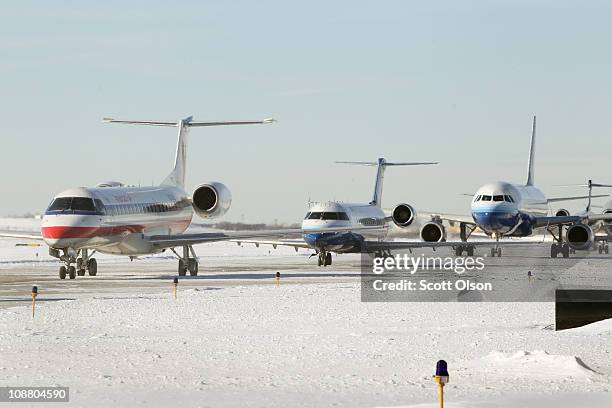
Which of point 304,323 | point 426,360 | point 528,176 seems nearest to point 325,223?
point 528,176

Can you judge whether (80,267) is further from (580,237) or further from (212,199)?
(580,237)

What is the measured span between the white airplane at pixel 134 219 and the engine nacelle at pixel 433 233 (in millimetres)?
10286

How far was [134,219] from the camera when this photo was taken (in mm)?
47844

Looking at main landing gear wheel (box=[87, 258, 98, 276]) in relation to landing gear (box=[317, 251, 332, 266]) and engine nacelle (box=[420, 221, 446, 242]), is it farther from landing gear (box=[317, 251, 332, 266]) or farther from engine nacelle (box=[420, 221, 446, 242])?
engine nacelle (box=[420, 221, 446, 242])

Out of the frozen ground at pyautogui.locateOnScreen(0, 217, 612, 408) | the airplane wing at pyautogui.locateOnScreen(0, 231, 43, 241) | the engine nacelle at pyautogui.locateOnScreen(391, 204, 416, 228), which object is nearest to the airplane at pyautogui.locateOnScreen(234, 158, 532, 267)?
the engine nacelle at pyautogui.locateOnScreen(391, 204, 416, 228)

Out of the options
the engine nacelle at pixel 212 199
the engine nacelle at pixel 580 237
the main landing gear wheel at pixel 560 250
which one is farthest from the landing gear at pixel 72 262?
the engine nacelle at pixel 580 237

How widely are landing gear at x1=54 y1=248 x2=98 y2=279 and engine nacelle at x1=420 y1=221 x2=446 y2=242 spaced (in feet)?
79.6

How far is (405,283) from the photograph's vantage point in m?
42.5

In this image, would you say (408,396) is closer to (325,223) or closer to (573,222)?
(325,223)

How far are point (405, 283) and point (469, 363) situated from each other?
23.7 metres

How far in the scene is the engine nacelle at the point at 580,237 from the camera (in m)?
64.1

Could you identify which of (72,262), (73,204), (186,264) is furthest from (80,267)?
(186,264)

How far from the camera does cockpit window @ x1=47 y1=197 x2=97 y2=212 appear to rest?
4391cm

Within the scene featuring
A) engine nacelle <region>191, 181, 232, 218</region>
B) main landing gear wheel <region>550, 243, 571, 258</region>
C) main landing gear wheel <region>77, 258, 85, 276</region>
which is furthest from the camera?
main landing gear wheel <region>550, 243, 571, 258</region>
